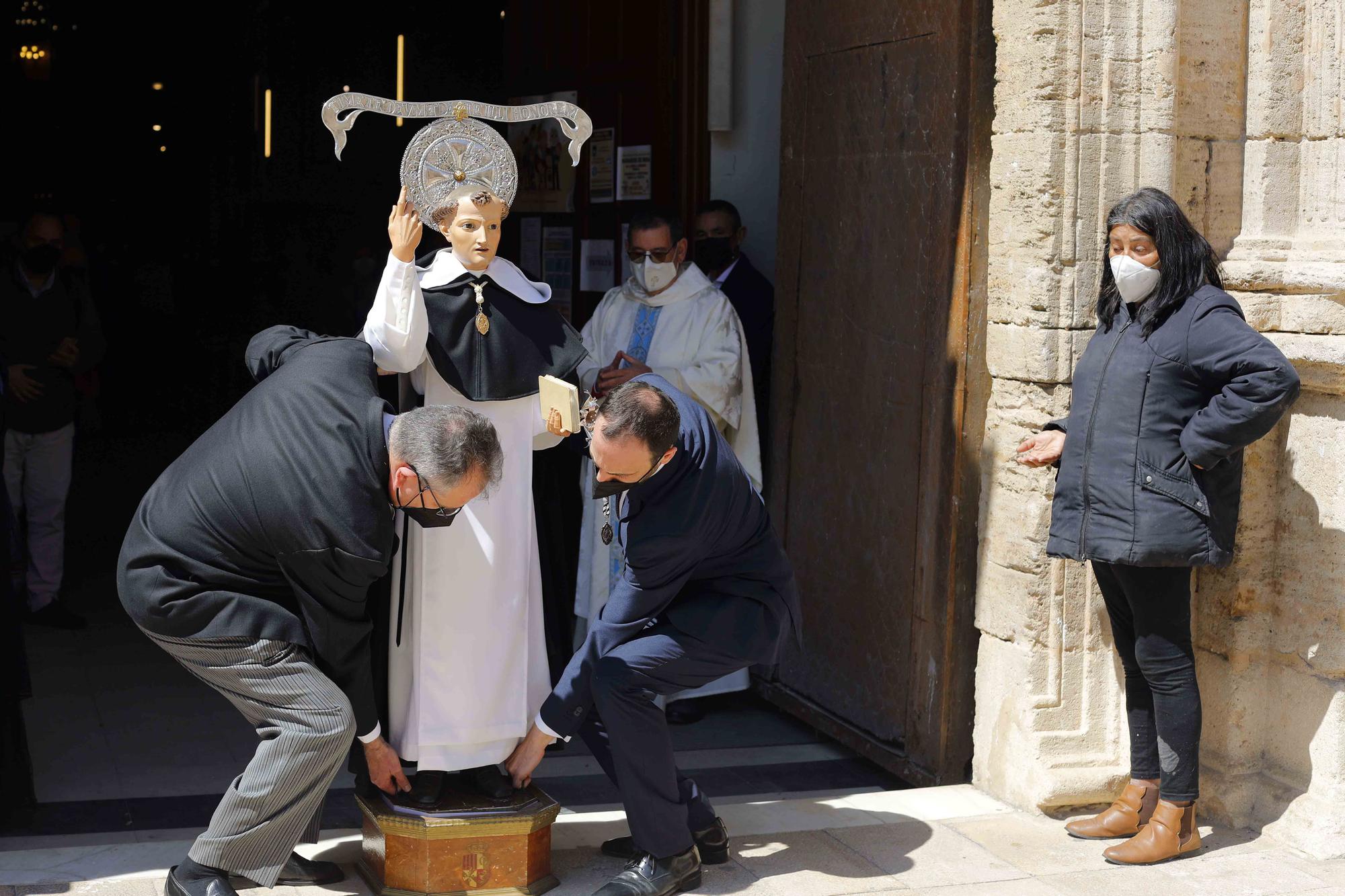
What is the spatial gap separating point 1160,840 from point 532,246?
159 inches

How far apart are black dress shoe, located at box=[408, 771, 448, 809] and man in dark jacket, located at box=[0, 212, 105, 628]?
3.17 meters

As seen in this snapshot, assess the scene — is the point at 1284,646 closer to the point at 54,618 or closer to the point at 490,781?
the point at 490,781

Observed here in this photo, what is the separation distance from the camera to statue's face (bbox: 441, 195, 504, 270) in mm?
3660

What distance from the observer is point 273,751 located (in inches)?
128

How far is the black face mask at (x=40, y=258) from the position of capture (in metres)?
6.10

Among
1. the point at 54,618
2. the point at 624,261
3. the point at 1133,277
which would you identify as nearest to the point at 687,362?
the point at 624,261

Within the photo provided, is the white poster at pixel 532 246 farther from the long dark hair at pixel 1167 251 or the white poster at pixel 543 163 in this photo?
the long dark hair at pixel 1167 251

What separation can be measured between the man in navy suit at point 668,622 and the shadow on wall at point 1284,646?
133cm

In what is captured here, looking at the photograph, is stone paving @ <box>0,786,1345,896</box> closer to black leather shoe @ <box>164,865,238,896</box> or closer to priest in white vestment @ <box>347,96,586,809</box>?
black leather shoe @ <box>164,865,238,896</box>

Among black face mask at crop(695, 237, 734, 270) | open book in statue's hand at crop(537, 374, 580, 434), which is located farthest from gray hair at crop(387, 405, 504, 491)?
black face mask at crop(695, 237, 734, 270)

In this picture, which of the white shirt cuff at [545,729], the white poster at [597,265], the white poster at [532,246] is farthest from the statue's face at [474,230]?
the white poster at [532,246]

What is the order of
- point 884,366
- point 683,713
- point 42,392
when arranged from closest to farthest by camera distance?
point 884,366 < point 683,713 < point 42,392

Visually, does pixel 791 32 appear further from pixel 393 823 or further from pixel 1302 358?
pixel 393 823

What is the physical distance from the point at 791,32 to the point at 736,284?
930mm
